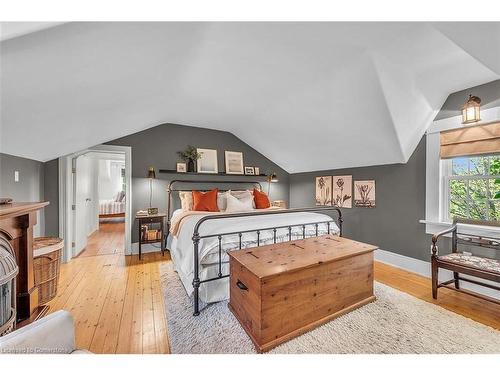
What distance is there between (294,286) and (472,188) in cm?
259

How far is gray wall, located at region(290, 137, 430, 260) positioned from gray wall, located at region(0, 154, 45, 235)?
4429 millimetres

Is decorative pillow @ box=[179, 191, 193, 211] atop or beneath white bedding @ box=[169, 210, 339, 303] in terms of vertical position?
atop

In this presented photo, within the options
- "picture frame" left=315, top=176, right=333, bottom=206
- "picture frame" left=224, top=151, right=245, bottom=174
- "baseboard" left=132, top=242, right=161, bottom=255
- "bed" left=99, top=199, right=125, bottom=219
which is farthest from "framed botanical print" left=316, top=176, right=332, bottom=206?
"bed" left=99, top=199, right=125, bottom=219

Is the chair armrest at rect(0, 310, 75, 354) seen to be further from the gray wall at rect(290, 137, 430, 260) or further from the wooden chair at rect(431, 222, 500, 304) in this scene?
the gray wall at rect(290, 137, 430, 260)

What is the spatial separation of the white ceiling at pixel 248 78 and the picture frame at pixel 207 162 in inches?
39.3

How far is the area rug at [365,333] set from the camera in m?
1.55

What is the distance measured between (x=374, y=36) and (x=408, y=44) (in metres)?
0.32

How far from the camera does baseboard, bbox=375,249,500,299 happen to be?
235 centimetres

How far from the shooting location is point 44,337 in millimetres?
867

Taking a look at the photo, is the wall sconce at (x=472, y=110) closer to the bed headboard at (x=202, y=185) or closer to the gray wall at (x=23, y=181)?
the bed headboard at (x=202, y=185)

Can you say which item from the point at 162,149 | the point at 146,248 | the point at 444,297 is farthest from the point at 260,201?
the point at 444,297

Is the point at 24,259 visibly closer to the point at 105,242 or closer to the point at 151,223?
the point at 151,223
